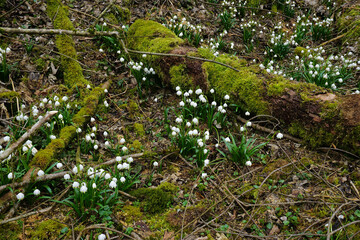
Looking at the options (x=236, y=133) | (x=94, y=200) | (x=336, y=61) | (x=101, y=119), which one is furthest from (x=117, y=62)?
(x=336, y=61)

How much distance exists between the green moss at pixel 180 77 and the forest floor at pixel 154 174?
39cm

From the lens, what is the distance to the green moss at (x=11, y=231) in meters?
2.76

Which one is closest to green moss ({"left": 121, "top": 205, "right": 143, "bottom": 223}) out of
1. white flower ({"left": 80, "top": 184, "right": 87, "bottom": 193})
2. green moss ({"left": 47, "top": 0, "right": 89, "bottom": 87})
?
white flower ({"left": 80, "top": 184, "right": 87, "bottom": 193})

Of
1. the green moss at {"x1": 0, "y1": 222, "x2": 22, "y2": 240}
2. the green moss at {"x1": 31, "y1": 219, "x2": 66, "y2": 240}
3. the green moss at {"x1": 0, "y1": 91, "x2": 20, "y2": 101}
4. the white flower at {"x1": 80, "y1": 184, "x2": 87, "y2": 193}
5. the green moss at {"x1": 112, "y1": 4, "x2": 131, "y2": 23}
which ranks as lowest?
the green moss at {"x1": 0, "y1": 222, "x2": 22, "y2": 240}

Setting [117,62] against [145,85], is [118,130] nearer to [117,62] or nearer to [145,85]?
[145,85]

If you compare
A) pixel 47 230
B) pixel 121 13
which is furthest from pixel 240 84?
pixel 121 13

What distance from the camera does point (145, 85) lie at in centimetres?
527

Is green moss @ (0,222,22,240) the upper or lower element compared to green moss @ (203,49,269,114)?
lower

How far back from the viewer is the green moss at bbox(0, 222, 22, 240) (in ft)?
9.05

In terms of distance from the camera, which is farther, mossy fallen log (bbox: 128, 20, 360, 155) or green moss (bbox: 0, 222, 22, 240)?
mossy fallen log (bbox: 128, 20, 360, 155)

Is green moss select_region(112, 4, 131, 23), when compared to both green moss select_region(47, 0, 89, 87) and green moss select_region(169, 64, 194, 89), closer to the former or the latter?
green moss select_region(47, 0, 89, 87)

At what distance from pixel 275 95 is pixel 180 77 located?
1.73 meters

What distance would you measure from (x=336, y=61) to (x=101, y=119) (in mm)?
6295

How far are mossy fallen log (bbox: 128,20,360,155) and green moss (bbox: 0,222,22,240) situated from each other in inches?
129
